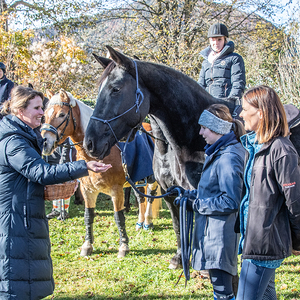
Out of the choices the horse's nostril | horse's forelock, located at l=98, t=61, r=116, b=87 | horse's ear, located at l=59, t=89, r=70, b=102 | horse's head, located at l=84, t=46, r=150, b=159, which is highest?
horse's ear, located at l=59, t=89, r=70, b=102

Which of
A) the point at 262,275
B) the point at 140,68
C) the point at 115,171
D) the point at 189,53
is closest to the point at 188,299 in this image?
the point at 262,275

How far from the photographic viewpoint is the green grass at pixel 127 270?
368 cm

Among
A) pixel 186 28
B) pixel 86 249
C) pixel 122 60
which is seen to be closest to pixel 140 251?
pixel 86 249

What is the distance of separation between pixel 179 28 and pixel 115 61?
10372 mm

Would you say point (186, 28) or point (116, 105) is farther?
point (186, 28)

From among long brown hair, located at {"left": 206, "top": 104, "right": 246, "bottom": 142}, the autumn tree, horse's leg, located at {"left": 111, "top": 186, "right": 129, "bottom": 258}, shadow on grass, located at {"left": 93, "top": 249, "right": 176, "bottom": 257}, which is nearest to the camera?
long brown hair, located at {"left": 206, "top": 104, "right": 246, "bottom": 142}

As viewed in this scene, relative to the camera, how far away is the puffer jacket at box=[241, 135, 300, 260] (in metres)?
1.75

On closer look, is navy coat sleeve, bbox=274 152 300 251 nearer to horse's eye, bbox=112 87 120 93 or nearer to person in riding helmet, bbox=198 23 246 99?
horse's eye, bbox=112 87 120 93

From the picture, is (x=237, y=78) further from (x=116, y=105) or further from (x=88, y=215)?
(x=88, y=215)

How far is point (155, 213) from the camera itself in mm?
6559

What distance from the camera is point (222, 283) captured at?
7.39ft

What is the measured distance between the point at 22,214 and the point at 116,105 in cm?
125

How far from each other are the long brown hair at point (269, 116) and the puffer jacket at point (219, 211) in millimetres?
349

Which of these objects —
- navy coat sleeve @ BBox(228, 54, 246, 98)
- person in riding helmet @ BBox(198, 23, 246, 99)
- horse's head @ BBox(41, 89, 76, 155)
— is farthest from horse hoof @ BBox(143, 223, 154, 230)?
navy coat sleeve @ BBox(228, 54, 246, 98)
